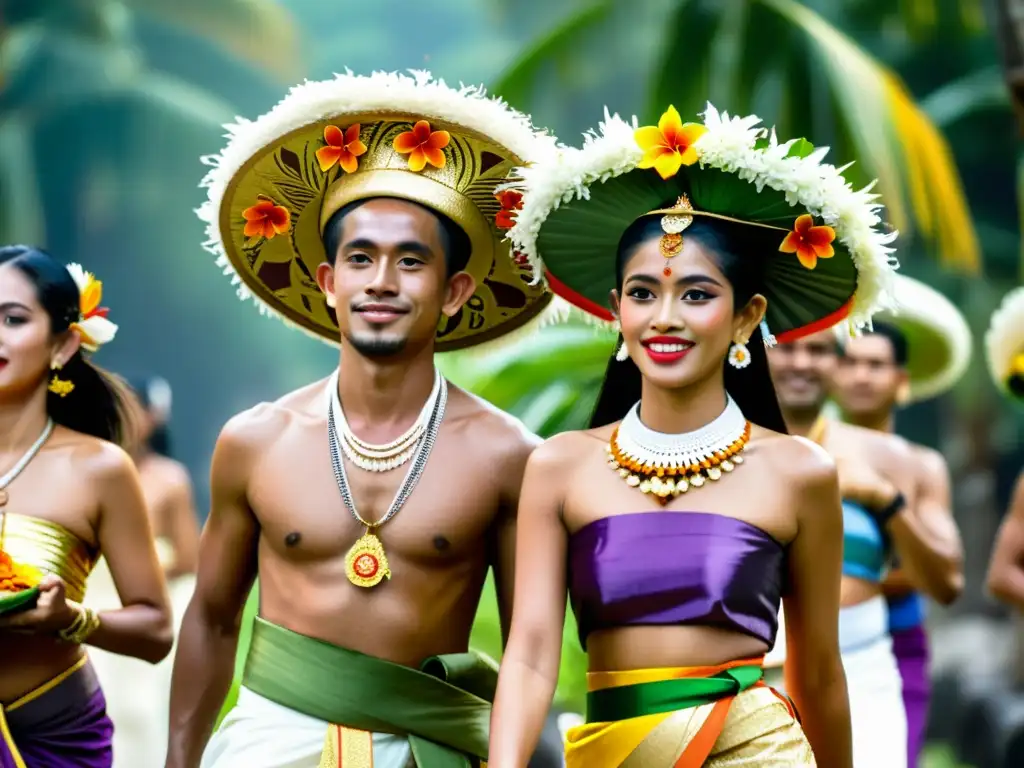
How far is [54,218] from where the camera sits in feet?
60.7

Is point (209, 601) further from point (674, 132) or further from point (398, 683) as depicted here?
point (674, 132)

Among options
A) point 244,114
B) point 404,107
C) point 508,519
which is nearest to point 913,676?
point 508,519

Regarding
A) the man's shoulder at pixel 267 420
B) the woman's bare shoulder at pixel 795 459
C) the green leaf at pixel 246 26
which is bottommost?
the woman's bare shoulder at pixel 795 459

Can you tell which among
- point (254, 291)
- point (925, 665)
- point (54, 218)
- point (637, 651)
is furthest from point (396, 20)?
point (637, 651)

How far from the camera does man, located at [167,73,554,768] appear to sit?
4.19 meters

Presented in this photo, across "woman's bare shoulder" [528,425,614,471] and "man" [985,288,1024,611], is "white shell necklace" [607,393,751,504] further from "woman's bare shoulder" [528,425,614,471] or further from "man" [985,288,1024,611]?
"man" [985,288,1024,611]

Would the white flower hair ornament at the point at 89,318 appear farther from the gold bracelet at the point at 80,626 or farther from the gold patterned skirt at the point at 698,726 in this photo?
the gold patterned skirt at the point at 698,726

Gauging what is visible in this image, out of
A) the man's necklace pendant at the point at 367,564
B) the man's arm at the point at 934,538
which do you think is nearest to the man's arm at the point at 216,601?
the man's necklace pendant at the point at 367,564

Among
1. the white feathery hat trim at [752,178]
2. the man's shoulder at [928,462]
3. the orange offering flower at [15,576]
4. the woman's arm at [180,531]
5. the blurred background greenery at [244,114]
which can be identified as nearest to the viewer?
the white feathery hat trim at [752,178]

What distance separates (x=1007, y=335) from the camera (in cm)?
638

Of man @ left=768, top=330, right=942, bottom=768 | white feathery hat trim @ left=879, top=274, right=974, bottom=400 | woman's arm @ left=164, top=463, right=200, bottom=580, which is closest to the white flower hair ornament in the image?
man @ left=768, top=330, right=942, bottom=768

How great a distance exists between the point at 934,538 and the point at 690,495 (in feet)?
9.62

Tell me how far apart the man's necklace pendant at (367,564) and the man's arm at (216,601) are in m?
0.37

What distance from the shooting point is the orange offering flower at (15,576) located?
4246mm
